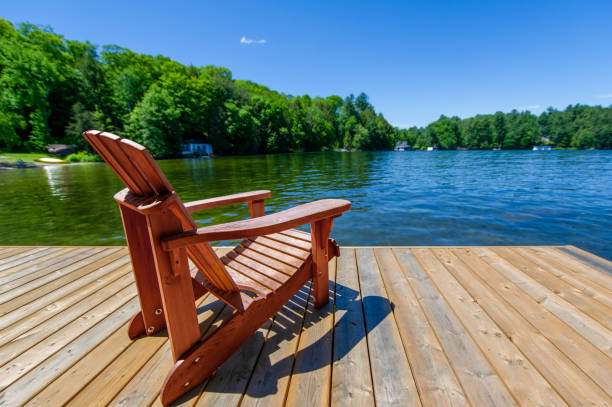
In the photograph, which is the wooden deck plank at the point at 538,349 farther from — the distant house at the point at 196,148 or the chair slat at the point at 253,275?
the distant house at the point at 196,148

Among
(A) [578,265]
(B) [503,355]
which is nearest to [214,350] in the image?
(B) [503,355]

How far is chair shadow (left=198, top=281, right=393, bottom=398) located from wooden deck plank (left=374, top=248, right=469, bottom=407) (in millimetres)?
158

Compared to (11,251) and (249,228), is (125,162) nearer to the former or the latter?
(249,228)

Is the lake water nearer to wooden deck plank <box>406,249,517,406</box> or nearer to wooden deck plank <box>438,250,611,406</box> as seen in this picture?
wooden deck plank <box>406,249,517,406</box>

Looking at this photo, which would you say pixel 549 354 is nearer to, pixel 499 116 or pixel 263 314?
pixel 263 314

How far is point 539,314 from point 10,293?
4563mm

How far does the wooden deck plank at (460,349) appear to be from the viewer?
130 cm

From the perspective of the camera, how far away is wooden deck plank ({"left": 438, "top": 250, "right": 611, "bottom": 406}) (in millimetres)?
1299

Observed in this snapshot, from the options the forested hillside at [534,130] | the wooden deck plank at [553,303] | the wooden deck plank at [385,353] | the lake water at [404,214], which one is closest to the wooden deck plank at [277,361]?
the wooden deck plank at [385,353]

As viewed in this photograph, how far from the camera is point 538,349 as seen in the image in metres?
1.60

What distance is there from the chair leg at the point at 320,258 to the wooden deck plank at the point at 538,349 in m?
1.27

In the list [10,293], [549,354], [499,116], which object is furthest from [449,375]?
[499,116]

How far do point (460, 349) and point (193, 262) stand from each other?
5.54 feet

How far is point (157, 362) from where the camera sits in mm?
1555
